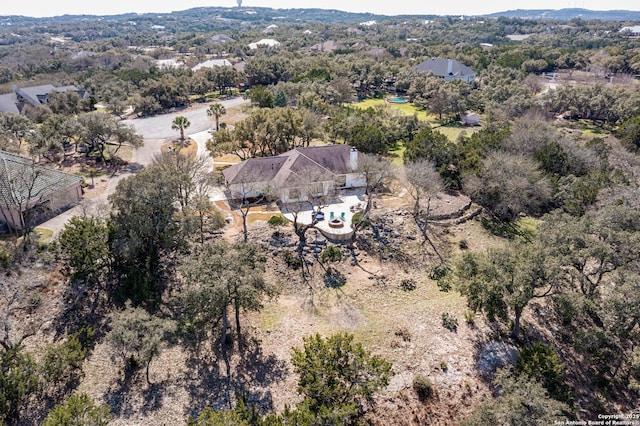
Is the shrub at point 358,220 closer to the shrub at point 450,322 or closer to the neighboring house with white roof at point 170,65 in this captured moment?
the shrub at point 450,322

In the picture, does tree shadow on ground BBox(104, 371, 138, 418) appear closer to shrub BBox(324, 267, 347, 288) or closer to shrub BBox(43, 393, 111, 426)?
shrub BBox(43, 393, 111, 426)

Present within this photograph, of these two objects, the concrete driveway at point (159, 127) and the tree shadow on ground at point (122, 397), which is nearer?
the tree shadow on ground at point (122, 397)

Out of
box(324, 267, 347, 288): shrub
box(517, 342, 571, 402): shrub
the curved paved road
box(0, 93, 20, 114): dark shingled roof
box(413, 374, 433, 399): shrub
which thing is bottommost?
box(413, 374, 433, 399): shrub

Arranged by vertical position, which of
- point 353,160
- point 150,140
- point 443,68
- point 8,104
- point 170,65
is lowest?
point 150,140

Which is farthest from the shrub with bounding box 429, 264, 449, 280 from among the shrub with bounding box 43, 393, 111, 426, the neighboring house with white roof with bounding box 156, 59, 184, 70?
the neighboring house with white roof with bounding box 156, 59, 184, 70

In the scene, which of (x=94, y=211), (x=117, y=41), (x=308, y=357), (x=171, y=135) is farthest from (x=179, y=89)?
(x=117, y=41)

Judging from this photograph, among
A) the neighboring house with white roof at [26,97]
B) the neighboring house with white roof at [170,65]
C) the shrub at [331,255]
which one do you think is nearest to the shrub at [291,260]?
the shrub at [331,255]

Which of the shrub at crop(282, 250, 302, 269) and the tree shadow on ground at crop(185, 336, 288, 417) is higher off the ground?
the shrub at crop(282, 250, 302, 269)

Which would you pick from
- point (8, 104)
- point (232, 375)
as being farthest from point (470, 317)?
point (8, 104)

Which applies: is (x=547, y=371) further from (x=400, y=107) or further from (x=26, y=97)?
(x=26, y=97)
